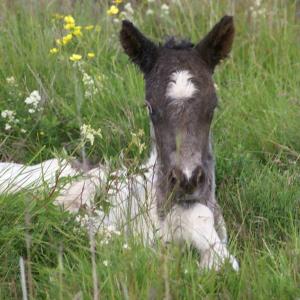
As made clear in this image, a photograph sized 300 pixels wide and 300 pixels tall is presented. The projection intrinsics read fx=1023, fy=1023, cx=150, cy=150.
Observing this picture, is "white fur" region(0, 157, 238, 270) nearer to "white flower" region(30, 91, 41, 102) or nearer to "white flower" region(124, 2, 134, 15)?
"white flower" region(30, 91, 41, 102)


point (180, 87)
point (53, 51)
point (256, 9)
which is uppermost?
point (180, 87)

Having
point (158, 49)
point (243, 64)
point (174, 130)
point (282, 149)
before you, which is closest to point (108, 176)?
point (174, 130)

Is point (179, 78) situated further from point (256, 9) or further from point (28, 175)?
point (256, 9)

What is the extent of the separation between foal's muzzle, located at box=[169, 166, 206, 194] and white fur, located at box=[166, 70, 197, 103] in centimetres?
48

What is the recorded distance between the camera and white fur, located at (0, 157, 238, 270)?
18.5 ft

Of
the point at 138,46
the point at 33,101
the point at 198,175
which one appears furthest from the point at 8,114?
the point at 198,175

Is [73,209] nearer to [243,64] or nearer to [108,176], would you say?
[108,176]

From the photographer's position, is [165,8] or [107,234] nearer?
[107,234]

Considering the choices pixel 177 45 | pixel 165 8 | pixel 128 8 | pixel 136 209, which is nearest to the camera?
pixel 136 209

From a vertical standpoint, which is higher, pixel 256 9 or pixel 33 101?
pixel 33 101

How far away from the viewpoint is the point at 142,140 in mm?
7191

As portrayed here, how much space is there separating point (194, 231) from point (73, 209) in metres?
0.75

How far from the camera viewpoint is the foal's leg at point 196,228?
5.84 m

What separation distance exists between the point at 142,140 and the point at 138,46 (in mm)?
921
